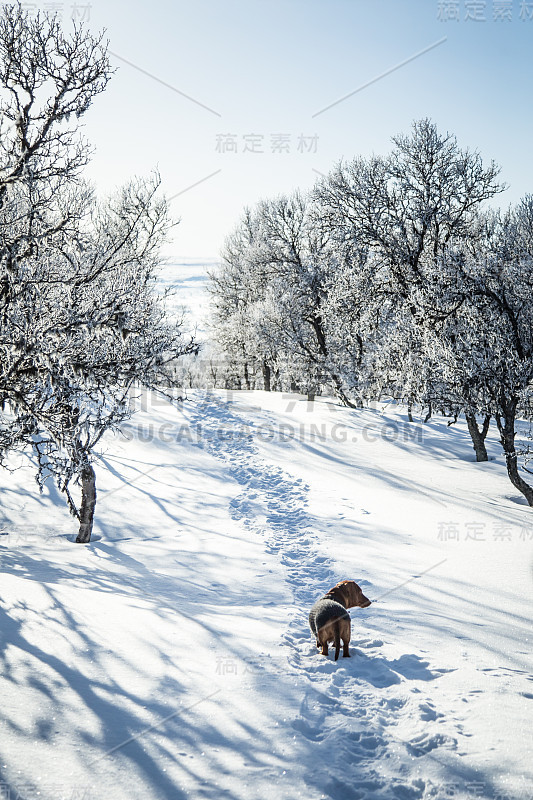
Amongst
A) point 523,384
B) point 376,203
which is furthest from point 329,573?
point 376,203

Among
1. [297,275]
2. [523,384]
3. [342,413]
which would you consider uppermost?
[297,275]

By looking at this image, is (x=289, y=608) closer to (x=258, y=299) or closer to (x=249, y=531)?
(x=249, y=531)

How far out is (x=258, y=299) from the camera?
31062 mm

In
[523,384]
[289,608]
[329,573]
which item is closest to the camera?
[289,608]

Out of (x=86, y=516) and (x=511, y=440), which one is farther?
(x=511, y=440)

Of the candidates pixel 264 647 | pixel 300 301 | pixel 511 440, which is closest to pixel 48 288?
pixel 264 647

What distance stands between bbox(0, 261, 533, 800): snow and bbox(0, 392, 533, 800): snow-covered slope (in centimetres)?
2

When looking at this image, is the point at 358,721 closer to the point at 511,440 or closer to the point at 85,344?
the point at 85,344

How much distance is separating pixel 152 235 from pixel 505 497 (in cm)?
1639

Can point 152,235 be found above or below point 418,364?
above

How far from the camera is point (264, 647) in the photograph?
517cm

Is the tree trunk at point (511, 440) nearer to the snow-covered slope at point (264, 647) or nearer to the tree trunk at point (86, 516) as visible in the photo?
the snow-covered slope at point (264, 647)

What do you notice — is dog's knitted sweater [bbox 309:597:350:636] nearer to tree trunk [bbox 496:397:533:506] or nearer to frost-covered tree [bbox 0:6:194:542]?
frost-covered tree [bbox 0:6:194:542]

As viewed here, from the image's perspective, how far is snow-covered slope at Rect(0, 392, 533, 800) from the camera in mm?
3406
